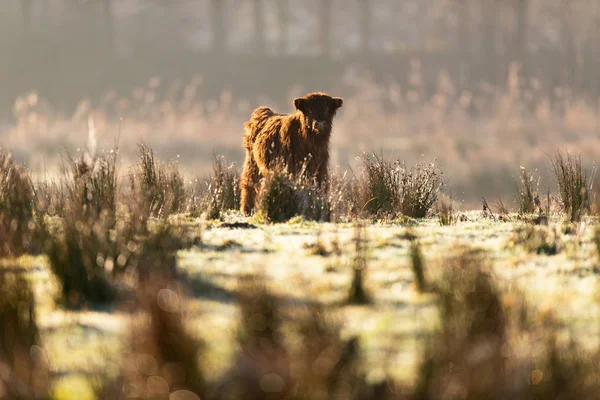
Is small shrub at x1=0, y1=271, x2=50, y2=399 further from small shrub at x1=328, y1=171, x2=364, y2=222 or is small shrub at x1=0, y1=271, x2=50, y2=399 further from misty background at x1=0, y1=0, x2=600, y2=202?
misty background at x1=0, y1=0, x2=600, y2=202

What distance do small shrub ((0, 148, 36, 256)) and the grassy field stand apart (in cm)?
3

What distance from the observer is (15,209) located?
6941 millimetres

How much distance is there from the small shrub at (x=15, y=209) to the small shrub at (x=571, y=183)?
4.84m

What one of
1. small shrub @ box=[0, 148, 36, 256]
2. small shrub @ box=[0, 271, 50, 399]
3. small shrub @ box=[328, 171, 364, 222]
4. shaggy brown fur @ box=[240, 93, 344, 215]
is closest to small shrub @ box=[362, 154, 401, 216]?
small shrub @ box=[328, 171, 364, 222]

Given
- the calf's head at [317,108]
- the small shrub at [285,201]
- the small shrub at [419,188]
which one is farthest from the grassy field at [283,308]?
the calf's head at [317,108]

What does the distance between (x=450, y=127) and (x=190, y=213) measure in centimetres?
2254

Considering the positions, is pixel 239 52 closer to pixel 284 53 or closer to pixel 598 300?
pixel 284 53

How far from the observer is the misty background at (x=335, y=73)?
29.0 meters

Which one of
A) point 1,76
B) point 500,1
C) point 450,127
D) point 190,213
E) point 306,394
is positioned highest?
point 500,1

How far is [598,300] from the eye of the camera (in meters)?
4.56

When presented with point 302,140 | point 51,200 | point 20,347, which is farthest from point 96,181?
point 20,347

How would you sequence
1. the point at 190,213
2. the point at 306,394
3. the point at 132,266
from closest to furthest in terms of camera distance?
the point at 306,394, the point at 132,266, the point at 190,213

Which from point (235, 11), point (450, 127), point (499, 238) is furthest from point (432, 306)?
point (235, 11)

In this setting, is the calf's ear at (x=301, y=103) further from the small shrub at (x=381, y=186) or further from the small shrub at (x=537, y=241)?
the small shrub at (x=537, y=241)
